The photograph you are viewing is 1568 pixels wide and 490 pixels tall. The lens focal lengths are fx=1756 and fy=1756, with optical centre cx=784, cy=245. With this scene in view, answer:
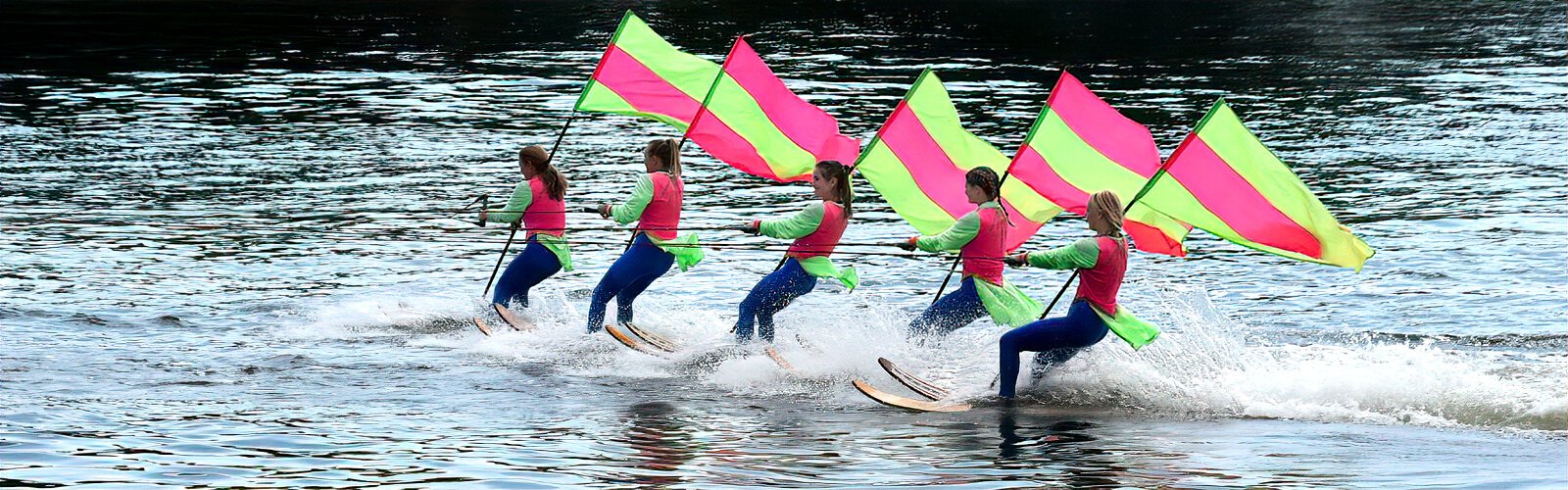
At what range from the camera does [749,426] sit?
1248cm

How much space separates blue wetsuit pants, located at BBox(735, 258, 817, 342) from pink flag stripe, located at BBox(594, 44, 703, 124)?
2.44 meters

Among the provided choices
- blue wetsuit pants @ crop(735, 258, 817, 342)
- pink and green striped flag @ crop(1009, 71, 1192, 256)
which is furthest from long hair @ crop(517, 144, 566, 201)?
pink and green striped flag @ crop(1009, 71, 1192, 256)

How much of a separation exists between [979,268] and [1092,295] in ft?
3.68

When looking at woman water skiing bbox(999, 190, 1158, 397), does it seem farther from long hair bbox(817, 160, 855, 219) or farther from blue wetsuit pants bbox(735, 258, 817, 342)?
Answer: blue wetsuit pants bbox(735, 258, 817, 342)

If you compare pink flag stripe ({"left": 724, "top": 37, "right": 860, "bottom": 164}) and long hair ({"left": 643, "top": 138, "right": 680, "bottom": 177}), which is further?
pink flag stripe ({"left": 724, "top": 37, "right": 860, "bottom": 164})

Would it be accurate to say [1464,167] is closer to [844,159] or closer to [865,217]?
[865,217]

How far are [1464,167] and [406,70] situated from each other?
21.7 m

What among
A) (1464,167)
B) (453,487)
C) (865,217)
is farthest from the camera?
(1464,167)

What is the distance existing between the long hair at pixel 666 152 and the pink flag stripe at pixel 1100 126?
10.3 feet

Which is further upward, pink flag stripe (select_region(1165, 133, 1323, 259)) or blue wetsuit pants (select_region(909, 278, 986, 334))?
pink flag stripe (select_region(1165, 133, 1323, 259))

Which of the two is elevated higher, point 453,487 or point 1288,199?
point 1288,199

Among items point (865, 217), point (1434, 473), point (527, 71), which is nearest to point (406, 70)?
point (527, 71)

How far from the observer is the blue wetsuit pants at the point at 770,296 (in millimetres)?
14023

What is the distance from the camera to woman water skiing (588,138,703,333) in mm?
14492
